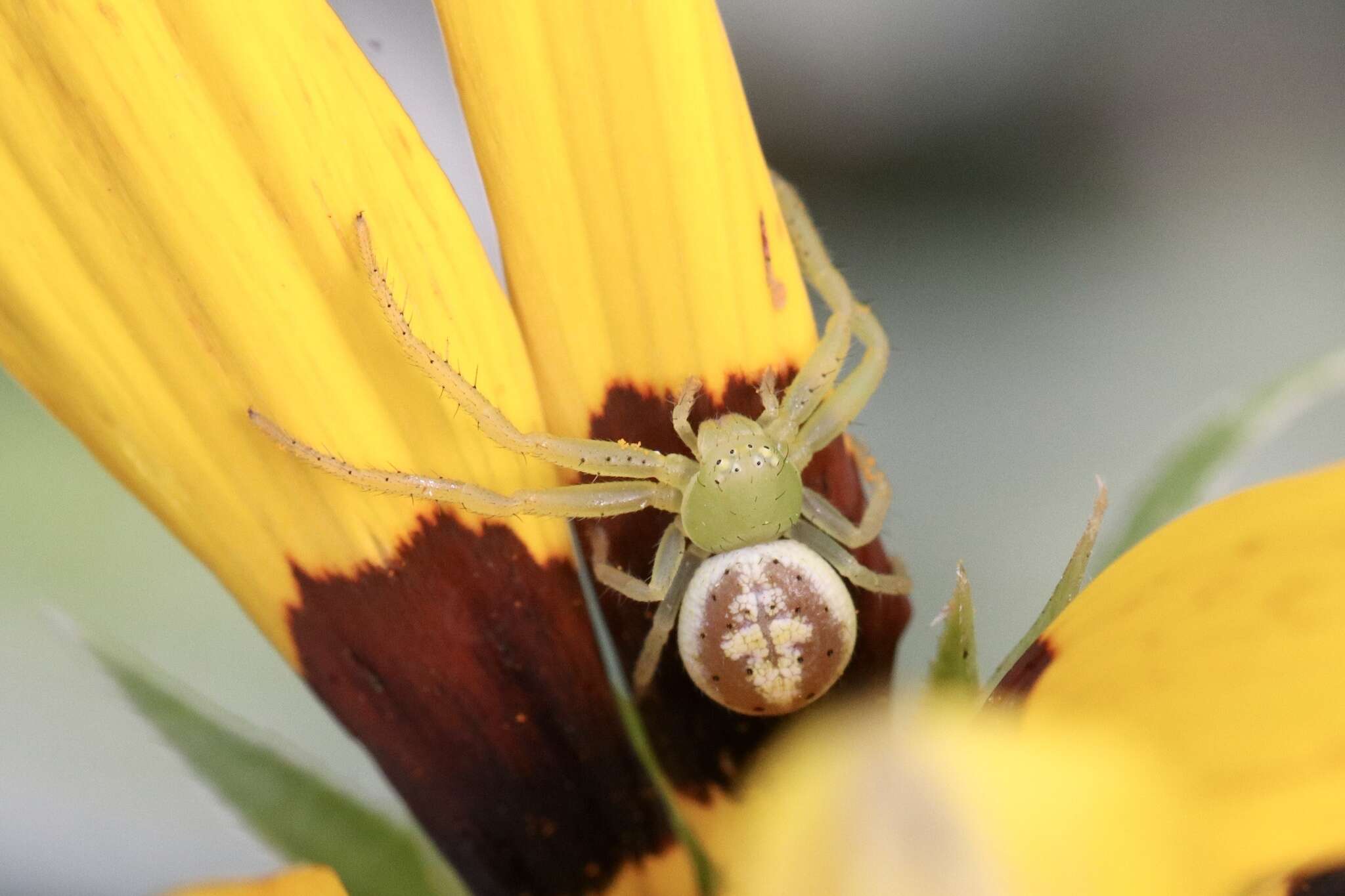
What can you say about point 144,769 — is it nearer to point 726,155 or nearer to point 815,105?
point 726,155

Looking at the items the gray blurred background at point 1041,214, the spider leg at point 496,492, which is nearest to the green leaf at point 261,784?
the spider leg at point 496,492

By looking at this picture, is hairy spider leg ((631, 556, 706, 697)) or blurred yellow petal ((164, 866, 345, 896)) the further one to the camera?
hairy spider leg ((631, 556, 706, 697))

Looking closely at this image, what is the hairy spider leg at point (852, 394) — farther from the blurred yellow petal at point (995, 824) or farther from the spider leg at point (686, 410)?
the blurred yellow petal at point (995, 824)

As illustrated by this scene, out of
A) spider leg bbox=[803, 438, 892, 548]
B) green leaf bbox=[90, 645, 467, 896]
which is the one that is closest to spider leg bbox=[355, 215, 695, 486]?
spider leg bbox=[803, 438, 892, 548]

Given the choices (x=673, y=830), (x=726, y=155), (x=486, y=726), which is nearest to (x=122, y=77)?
(x=726, y=155)

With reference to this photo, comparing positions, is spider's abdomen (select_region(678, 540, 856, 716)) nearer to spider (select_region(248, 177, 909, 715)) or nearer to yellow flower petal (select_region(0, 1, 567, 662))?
spider (select_region(248, 177, 909, 715))

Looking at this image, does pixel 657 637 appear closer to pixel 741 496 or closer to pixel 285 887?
pixel 741 496

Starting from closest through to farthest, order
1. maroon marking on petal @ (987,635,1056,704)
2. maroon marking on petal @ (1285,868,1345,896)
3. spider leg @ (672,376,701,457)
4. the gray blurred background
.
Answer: maroon marking on petal @ (1285,868,1345,896)
maroon marking on petal @ (987,635,1056,704)
spider leg @ (672,376,701,457)
the gray blurred background
